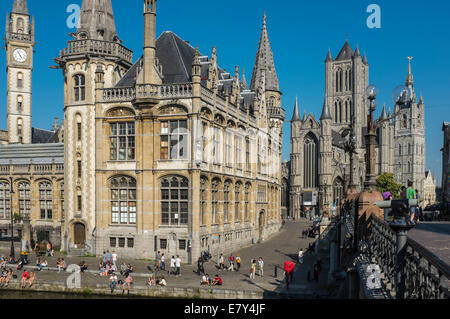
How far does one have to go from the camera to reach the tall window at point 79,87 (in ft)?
136

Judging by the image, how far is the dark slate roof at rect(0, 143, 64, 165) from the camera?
5009cm

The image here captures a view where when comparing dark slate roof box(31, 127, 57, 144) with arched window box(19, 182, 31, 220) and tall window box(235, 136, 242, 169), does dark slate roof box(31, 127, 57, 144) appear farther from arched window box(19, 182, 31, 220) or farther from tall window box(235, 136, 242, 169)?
tall window box(235, 136, 242, 169)

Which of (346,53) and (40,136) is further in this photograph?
(346,53)

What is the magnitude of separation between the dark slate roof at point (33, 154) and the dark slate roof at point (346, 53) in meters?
103

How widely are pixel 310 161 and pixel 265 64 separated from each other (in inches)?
1847

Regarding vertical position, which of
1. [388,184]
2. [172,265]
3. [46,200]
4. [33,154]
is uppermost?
[33,154]

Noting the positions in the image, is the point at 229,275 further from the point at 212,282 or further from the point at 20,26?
the point at 20,26

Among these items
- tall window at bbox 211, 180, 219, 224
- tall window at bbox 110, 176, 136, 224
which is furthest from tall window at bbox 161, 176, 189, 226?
tall window at bbox 211, 180, 219, 224

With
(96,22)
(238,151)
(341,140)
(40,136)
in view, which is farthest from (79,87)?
(341,140)

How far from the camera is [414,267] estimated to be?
7.32 m

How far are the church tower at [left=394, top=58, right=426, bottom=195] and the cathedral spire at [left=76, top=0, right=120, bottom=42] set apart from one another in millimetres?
128735

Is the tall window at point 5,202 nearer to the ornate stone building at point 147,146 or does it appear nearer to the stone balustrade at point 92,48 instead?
the ornate stone building at point 147,146
